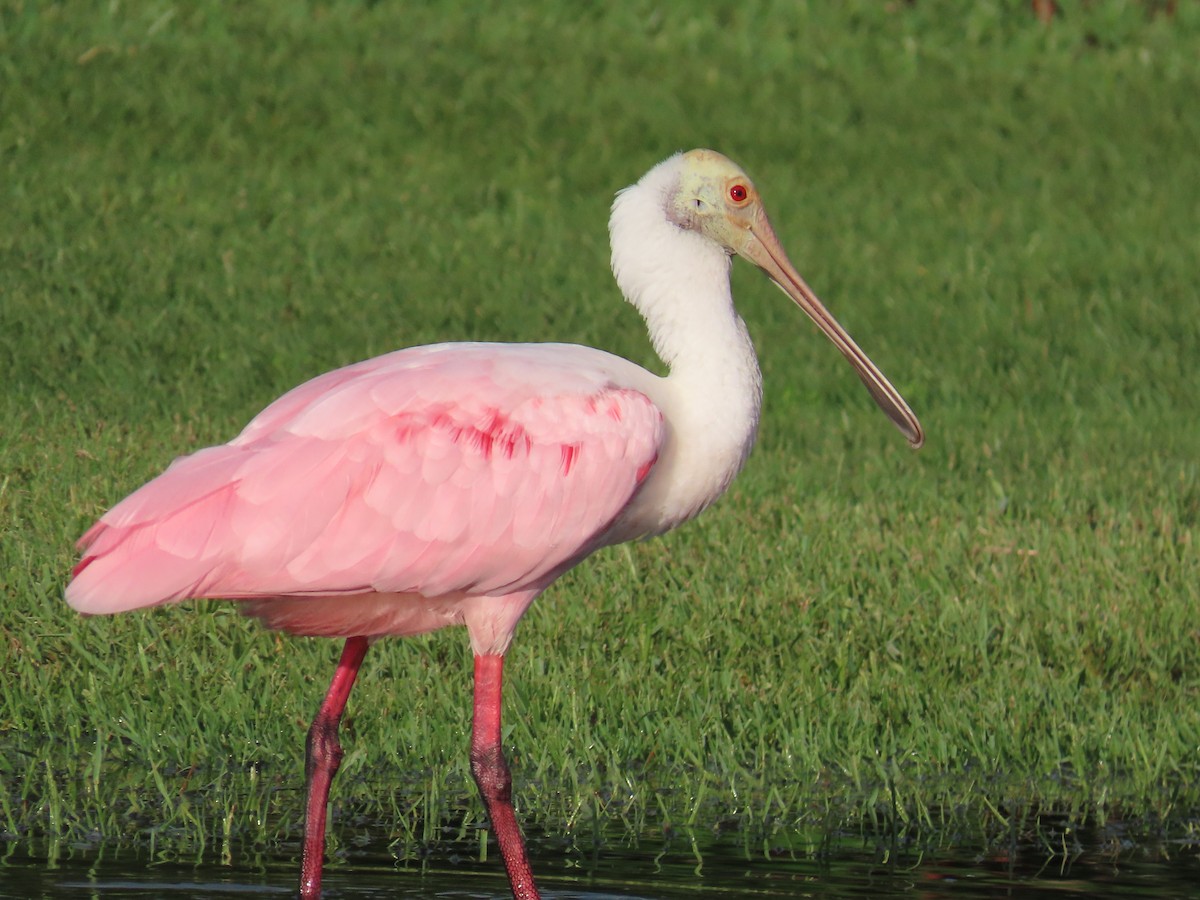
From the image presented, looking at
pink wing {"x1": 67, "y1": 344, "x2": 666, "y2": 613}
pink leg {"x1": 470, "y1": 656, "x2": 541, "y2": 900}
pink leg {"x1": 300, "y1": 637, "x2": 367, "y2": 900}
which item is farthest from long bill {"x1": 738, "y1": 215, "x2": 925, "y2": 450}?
pink leg {"x1": 300, "y1": 637, "x2": 367, "y2": 900}

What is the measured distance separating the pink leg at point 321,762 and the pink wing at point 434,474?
1.33 feet

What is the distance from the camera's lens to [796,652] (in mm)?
7348

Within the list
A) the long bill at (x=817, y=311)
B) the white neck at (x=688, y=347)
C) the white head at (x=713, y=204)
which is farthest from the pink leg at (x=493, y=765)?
the long bill at (x=817, y=311)

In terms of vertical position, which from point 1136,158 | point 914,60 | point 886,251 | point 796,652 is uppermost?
point 914,60

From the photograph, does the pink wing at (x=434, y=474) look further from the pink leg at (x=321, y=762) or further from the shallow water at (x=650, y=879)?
the shallow water at (x=650, y=879)

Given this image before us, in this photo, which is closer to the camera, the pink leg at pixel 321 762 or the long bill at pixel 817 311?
the pink leg at pixel 321 762

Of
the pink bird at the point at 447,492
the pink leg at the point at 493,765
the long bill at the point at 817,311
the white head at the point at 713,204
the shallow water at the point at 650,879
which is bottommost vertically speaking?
the shallow water at the point at 650,879

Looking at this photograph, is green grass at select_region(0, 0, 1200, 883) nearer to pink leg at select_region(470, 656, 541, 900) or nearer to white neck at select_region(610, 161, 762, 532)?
pink leg at select_region(470, 656, 541, 900)

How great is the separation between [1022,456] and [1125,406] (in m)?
1.32

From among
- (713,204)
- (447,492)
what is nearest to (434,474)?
(447,492)

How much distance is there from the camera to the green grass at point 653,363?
254 inches

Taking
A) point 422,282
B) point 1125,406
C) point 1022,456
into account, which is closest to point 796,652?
point 1022,456

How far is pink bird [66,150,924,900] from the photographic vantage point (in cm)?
545

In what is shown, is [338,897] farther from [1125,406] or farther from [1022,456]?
[1125,406]
